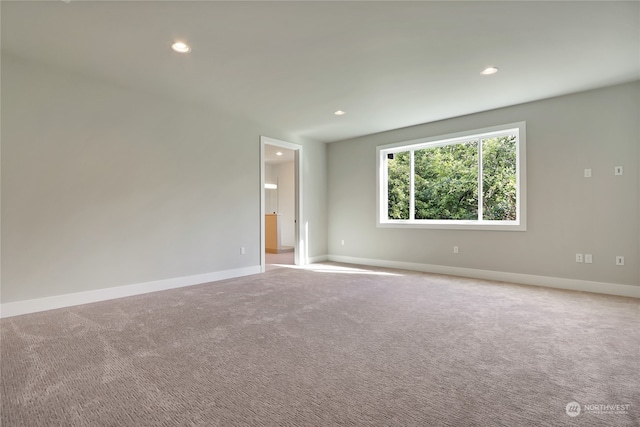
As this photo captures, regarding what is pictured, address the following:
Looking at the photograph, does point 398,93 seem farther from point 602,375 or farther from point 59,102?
point 59,102

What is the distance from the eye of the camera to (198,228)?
4750mm

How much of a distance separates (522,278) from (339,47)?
4.17 meters

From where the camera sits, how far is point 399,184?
20.4 feet

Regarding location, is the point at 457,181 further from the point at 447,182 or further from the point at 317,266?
the point at 317,266

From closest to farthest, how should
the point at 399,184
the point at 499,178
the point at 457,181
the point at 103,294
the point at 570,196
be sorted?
the point at 103,294 → the point at 570,196 → the point at 499,178 → the point at 457,181 → the point at 399,184

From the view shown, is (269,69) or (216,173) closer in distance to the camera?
(269,69)

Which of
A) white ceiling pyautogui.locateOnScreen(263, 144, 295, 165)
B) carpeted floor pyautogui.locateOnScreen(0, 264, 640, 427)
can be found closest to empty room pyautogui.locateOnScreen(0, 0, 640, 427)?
carpeted floor pyautogui.locateOnScreen(0, 264, 640, 427)

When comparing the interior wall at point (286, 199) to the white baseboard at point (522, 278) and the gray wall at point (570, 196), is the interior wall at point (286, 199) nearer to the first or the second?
the white baseboard at point (522, 278)

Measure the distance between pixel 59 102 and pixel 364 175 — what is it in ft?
16.1

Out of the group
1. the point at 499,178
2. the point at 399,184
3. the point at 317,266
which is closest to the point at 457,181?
the point at 499,178

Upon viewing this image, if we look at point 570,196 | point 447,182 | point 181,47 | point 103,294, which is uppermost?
point 181,47

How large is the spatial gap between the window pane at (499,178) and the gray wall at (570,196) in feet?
0.91

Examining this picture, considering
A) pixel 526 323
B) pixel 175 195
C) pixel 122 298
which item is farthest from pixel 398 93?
pixel 122 298

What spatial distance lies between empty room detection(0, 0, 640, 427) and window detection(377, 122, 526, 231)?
4 cm
